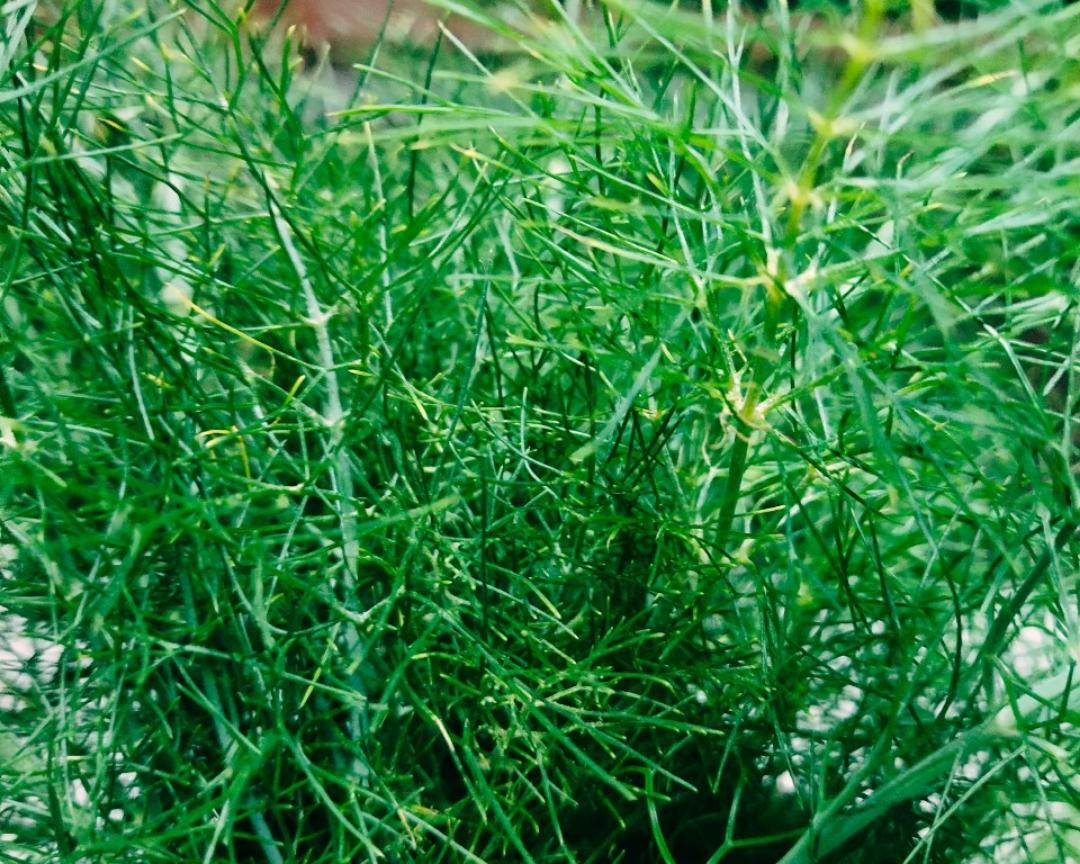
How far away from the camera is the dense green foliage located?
0.93ft

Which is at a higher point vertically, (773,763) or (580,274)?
(580,274)

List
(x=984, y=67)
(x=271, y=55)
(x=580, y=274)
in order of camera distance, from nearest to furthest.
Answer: (x=984, y=67), (x=580, y=274), (x=271, y=55)

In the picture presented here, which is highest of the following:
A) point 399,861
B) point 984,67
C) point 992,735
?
point 984,67

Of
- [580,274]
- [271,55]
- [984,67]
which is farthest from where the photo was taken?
[271,55]

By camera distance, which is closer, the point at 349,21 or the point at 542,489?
the point at 542,489

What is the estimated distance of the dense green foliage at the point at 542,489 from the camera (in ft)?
0.93

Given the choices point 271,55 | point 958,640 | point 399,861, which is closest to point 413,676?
point 399,861

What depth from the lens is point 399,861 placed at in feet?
1.13

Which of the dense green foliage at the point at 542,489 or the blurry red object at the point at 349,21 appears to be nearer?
the dense green foliage at the point at 542,489

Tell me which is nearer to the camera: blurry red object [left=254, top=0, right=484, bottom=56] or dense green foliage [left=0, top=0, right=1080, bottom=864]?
dense green foliage [left=0, top=0, right=1080, bottom=864]

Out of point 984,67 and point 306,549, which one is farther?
point 306,549

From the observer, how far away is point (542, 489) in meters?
0.37

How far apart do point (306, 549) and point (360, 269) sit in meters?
0.10

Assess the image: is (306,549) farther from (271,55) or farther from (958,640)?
(271,55)
